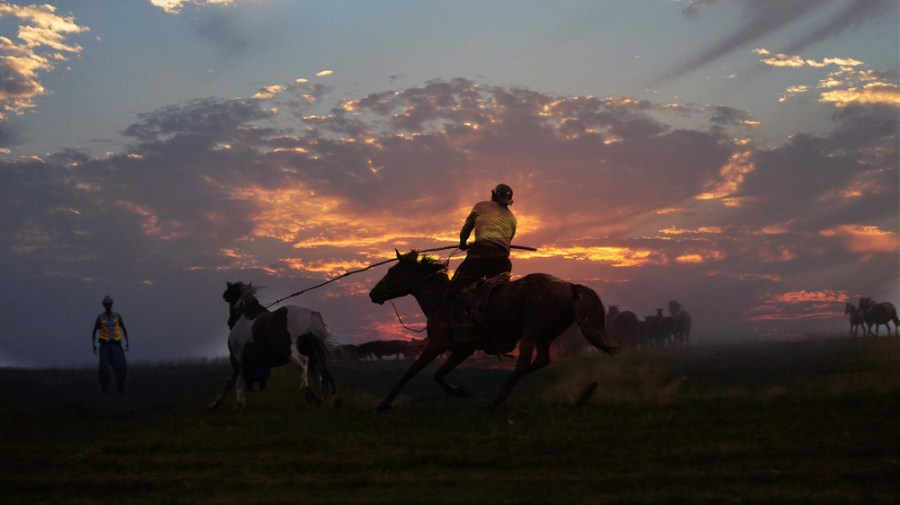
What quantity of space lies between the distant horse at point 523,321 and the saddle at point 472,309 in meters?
0.09

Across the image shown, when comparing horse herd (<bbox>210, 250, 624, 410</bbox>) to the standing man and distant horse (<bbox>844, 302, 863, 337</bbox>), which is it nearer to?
the standing man

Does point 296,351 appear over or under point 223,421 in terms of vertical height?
over

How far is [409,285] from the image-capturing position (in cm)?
1580

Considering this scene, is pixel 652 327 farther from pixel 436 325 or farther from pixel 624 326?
pixel 436 325

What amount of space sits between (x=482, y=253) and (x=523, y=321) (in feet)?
4.13

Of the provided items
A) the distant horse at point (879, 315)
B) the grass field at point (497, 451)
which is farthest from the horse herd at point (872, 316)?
the grass field at point (497, 451)

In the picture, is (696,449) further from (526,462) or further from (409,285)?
(409,285)

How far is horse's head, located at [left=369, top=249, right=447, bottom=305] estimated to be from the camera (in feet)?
51.6

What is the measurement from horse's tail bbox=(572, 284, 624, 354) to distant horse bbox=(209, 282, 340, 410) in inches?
214

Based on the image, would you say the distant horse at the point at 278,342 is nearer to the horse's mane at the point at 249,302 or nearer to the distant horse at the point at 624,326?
the horse's mane at the point at 249,302

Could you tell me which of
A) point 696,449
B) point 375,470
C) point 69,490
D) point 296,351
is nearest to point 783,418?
point 696,449

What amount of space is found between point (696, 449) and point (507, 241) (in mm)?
5836

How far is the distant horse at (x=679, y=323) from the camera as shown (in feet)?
205

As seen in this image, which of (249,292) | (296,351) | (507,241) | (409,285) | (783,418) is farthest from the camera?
(249,292)
